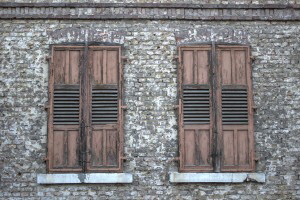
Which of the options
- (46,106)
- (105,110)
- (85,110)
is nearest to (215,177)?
(105,110)

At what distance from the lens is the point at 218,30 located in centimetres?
1099

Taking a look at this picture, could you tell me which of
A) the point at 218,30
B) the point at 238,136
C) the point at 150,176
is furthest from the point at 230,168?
the point at 218,30

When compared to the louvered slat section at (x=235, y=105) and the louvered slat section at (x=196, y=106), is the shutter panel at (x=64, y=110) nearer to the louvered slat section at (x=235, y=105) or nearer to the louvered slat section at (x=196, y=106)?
the louvered slat section at (x=196, y=106)

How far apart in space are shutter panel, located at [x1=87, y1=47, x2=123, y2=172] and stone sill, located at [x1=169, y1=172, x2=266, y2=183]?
1127 millimetres

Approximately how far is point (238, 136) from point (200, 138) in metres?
0.73

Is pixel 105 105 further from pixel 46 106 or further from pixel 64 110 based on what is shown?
pixel 46 106

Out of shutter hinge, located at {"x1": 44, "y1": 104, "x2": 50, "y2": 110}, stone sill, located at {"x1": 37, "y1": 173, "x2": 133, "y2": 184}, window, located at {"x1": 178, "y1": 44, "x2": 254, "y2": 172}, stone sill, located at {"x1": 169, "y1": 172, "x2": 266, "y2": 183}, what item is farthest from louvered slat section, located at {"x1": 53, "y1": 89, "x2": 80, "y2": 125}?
stone sill, located at {"x1": 169, "y1": 172, "x2": 266, "y2": 183}

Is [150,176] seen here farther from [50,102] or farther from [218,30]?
[218,30]

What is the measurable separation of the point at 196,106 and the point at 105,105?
1.75 meters

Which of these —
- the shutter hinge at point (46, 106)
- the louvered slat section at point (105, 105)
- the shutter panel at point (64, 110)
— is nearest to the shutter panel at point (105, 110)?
the louvered slat section at point (105, 105)

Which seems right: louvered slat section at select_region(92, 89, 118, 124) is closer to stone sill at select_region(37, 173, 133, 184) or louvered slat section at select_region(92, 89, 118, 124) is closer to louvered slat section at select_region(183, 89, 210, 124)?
stone sill at select_region(37, 173, 133, 184)

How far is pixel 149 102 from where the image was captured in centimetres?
1072

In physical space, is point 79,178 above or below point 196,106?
below

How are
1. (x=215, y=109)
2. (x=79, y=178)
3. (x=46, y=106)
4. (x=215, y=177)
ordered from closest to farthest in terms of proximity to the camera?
(x=79, y=178), (x=215, y=177), (x=46, y=106), (x=215, y=109)
